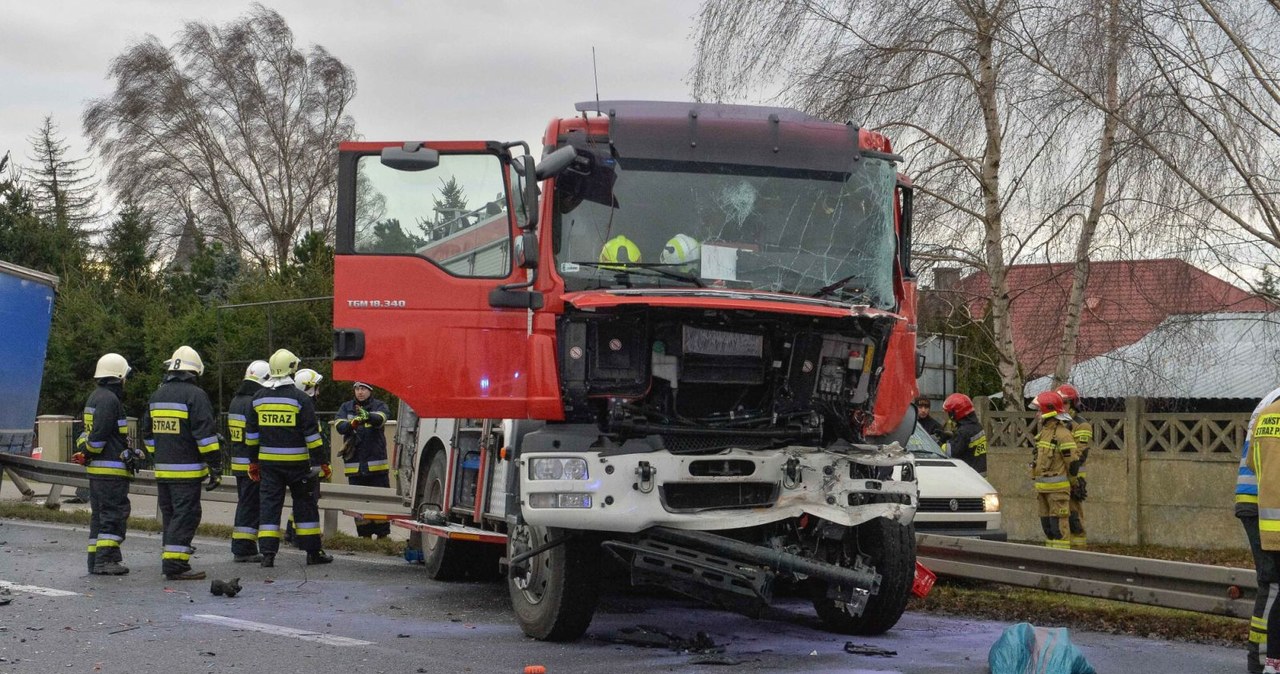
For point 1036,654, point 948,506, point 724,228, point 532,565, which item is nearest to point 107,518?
point 532,565

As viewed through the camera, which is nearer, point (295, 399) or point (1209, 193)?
point (295, 399)

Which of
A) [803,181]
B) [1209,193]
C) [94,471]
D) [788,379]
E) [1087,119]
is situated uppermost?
[1087,119]

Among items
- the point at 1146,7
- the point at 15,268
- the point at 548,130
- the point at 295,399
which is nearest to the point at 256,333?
the point at 15,268

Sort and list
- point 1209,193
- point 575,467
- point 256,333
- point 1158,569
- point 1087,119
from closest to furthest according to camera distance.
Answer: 1. point 575,467
2. point 1158,569
3. point 1209,193
4. point 1087,119
5. point 256,333

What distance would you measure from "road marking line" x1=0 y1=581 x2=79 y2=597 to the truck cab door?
343cm

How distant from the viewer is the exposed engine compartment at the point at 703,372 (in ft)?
23.9

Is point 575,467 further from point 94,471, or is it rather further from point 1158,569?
point 94,471

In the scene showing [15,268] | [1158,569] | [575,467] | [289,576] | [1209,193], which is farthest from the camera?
[15,268]

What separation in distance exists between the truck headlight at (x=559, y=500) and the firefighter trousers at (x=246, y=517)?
5.53 meters

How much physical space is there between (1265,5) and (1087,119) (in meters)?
1.99

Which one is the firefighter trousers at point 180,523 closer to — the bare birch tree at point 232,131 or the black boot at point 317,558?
the black boot at point 317,558

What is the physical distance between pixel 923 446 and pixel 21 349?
12045 mm

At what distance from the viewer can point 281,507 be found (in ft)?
38.8

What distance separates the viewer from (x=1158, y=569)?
7832mm
